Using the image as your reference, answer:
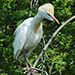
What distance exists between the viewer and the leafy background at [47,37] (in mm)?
2746

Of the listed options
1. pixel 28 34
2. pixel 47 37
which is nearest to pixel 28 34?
pixel 28 34

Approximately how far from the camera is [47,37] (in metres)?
2.96

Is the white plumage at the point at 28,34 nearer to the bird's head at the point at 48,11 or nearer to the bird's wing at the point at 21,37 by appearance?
the bird's wing at the point at 21,37

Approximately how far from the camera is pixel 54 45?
2949 mm

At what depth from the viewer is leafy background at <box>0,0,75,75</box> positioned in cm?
275

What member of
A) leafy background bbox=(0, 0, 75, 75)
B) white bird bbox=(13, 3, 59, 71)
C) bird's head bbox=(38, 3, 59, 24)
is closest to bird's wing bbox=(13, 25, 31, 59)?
white bird bbox=(13, 3, 59, 71)

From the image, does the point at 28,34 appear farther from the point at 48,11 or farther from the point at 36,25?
the point at 48,11

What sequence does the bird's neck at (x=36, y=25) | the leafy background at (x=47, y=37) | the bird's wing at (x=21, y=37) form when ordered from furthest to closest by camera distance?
the leafy background at (x=47, y=37) < the bird's wing at (x=21, y=37) < the bird's neck at (x=36, y=25)

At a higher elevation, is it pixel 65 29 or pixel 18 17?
pixel 18 17

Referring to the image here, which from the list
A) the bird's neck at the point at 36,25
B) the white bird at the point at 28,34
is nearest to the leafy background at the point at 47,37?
the white bird at the point at 28,34

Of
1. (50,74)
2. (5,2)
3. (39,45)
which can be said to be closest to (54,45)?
(39,45)

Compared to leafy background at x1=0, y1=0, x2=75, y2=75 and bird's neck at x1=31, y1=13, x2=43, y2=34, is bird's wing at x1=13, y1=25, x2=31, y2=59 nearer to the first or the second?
bird's neck at x1=31, y1=13, x2=43, y2=34

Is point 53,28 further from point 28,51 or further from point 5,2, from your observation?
point 5,2

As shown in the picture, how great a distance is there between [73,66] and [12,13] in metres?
1.10
